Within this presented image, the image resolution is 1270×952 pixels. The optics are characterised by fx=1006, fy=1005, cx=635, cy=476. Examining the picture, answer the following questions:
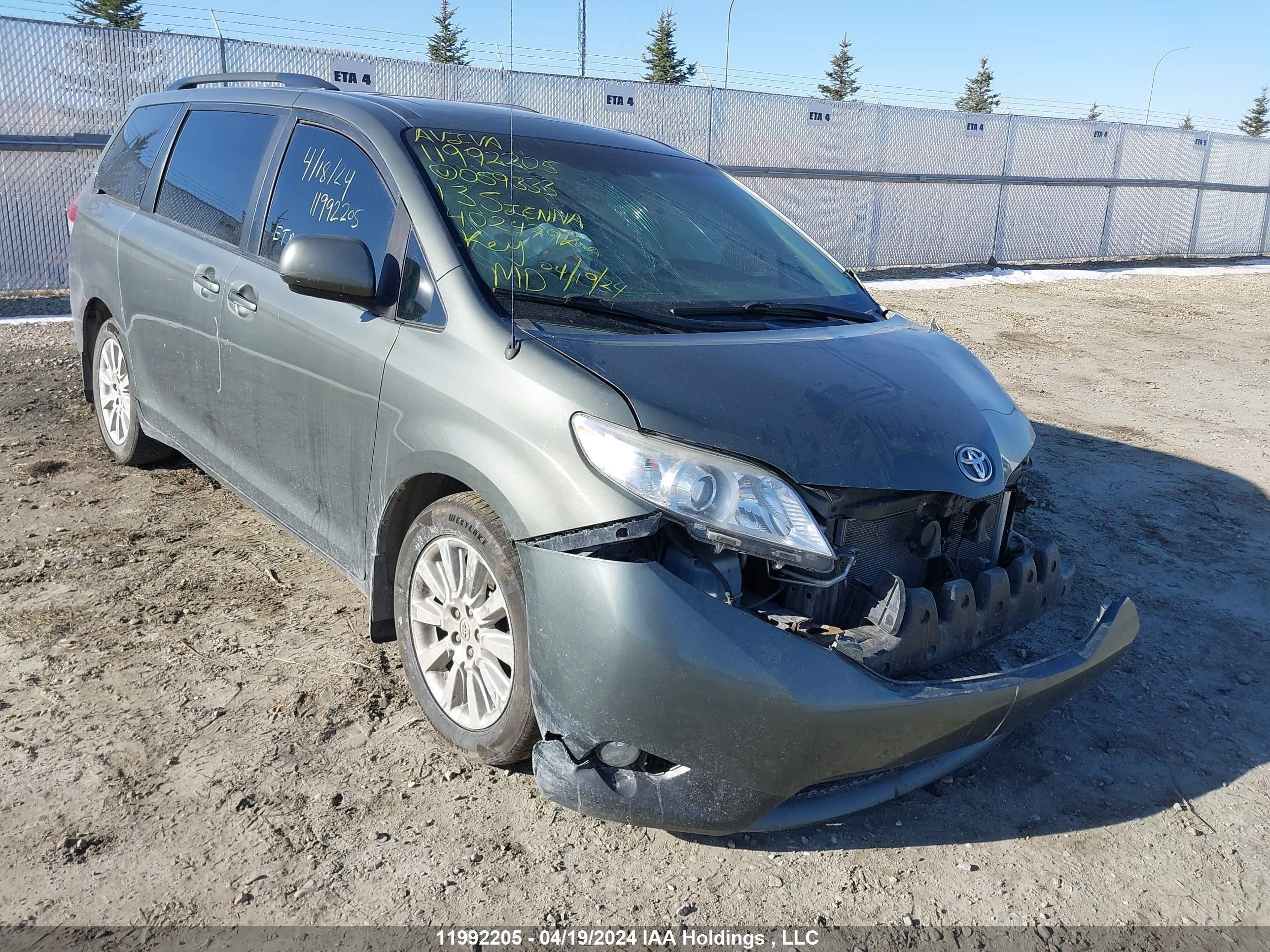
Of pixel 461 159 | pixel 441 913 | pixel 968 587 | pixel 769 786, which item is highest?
pixel 461 159

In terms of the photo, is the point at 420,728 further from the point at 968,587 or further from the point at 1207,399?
the point at 1207,399

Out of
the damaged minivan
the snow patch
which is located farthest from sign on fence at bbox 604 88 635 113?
the damaged minivan

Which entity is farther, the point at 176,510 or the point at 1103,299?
the point at 1103,299

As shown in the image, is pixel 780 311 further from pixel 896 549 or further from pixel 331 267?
pixel 331 267

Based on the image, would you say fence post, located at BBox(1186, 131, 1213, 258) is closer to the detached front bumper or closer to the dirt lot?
the dirt lot

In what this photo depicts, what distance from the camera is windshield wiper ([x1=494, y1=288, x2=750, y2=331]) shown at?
295 centimetres

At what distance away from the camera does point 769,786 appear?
7.82 ft

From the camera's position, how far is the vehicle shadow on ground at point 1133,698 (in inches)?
111

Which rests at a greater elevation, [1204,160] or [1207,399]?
[1204,160]

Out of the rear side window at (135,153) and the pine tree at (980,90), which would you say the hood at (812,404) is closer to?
the rear side window at (135,153)

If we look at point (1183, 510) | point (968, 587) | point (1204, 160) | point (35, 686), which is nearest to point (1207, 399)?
point (1183, 510)

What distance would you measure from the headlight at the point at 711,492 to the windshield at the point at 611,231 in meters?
0.74

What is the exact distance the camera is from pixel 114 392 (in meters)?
5.15

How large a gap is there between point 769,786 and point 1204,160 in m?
23.0
